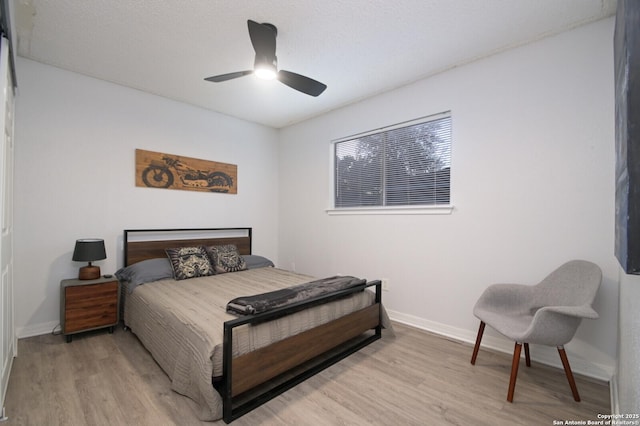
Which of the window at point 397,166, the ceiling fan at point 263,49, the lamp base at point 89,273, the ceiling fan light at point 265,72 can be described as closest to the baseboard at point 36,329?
the lamp base at point 89,273

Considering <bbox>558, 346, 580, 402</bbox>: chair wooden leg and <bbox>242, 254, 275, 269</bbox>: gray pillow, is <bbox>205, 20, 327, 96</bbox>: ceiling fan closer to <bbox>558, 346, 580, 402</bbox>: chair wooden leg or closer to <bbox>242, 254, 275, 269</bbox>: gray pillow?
<bbox>242, 254, 275, 269</bbox>: gray pillow

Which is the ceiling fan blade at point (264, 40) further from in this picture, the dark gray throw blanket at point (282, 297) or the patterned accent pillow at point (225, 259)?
the patterned accent pillow at point (225, 259)

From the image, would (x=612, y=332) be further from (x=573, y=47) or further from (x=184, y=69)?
(x=184, y=69)

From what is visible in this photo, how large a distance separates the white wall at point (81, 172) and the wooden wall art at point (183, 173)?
0.25 ft

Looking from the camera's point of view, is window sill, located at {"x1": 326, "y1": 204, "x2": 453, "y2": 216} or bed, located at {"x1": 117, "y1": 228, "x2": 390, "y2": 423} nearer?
bed, located at {"x1": 117, "y1": 228, "x2": 390, "y2": 423}

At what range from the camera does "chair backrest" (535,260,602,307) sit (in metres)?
1.99

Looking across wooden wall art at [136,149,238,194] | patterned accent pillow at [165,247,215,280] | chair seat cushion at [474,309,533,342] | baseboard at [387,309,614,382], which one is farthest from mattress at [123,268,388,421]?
wooden wall art at [136,149,238,194]

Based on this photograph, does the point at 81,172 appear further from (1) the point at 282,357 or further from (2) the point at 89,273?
(1) the point at 282,357

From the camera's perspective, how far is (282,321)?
2037 mm

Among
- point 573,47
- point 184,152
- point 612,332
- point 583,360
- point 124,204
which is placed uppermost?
point 573,47

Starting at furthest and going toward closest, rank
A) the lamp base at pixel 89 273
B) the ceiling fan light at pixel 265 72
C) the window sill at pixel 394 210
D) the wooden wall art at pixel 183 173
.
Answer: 1. the wooden wall art at pixel 183 173
2. the window sill at pixel 394 210
3. the lamp base at pixel 89 273
4. the ceiling fan light at pixel 265 72

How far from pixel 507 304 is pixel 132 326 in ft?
11.0

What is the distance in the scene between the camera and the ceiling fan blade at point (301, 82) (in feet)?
7.84

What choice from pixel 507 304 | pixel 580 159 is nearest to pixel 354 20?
pixel 580 159
